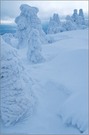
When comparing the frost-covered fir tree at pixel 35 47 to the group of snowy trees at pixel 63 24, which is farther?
the group of snowy trees at pixel 63 24

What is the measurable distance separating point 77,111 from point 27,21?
26206 mm

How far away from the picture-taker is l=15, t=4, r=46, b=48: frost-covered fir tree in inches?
1287

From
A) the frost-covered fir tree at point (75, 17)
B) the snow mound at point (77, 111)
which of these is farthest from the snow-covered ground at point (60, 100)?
the frost-covered fir tree at point (75, 17)

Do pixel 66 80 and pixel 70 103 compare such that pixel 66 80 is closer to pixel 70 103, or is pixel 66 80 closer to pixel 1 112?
pixel 70 103

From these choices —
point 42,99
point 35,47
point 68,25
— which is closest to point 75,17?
point 68,25

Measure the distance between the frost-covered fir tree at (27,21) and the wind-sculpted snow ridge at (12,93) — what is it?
2342 cm

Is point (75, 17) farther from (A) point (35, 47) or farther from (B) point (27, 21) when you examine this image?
(A) point (35, 47)

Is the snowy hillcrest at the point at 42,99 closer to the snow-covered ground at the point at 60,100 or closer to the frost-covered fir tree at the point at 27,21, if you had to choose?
the snow-covered ground at the point at 60,100

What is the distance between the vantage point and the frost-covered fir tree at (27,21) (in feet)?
107

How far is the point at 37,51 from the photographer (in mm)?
21000

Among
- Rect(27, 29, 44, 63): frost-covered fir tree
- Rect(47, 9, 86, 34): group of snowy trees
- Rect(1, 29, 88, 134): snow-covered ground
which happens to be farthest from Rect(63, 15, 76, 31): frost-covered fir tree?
Rect(1, 29, 88, 134): snow-covered ground

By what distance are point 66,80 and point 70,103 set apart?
2.36 meters

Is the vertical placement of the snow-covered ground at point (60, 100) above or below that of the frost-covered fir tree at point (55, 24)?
below

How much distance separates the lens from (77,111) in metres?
8.46
